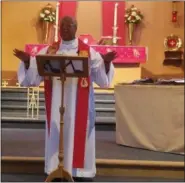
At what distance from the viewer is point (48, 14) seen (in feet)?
30.4

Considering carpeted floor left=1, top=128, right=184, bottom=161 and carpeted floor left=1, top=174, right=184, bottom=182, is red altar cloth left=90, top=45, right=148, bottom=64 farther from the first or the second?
carpeted floor left=1, top=174, right=184, bottom=182

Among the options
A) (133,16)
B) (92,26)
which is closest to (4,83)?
(92,26)

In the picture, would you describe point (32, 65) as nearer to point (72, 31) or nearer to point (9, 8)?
point (72, 31)

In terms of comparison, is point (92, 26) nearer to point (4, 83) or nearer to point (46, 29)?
point (46, 29)

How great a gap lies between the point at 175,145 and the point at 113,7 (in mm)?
5497

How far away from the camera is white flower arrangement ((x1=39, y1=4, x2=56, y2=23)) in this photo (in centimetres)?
923

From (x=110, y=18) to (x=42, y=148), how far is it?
516 cm

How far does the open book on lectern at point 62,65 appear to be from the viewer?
3.29 metres

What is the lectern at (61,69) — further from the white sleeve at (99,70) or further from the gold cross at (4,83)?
the gold cross at (4,83)

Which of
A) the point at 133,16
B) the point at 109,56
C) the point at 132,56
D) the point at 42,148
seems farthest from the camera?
the point at 133,16

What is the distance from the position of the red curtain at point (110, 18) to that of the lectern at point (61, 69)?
6076mm

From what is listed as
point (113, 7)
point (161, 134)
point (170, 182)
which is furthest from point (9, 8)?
point (170, 182)

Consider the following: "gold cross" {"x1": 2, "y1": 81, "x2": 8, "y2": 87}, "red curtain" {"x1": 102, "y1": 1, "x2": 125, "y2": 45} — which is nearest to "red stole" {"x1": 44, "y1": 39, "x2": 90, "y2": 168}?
"gold cross" {"x1": 2, "y1": 81, "x2": 8, "y2": 87}

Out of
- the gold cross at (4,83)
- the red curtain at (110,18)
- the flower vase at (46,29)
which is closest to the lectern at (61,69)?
the gold cross at (4,83)
